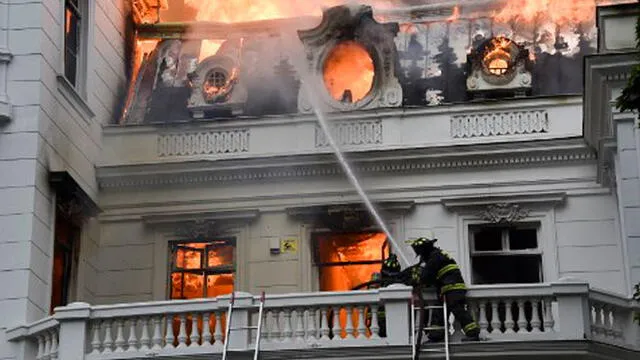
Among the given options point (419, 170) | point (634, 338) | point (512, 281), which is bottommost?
point (634, 338)

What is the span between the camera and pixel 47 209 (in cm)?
2283

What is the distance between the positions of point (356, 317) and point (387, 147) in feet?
20.4

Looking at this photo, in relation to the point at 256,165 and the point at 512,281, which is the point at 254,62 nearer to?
the point at 256,165

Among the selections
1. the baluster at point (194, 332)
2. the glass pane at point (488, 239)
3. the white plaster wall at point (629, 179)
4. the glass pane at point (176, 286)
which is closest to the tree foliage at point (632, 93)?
the white plaster wall at point (629, 179)

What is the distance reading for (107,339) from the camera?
2038 cm

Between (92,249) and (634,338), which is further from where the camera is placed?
(92,249)

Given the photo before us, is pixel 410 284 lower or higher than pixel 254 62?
lower

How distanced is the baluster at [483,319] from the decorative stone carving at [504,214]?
17.2 ft

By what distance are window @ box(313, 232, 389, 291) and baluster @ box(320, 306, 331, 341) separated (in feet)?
16.8

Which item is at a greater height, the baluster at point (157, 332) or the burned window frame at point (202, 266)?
the burned window frame at point (202, 266)

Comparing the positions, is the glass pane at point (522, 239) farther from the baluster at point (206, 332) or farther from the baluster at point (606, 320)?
the baluster at point (206, 332)

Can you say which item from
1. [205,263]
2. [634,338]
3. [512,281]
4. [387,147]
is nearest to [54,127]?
[205,263]

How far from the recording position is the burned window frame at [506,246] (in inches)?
974

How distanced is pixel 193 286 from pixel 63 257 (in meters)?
2.74
